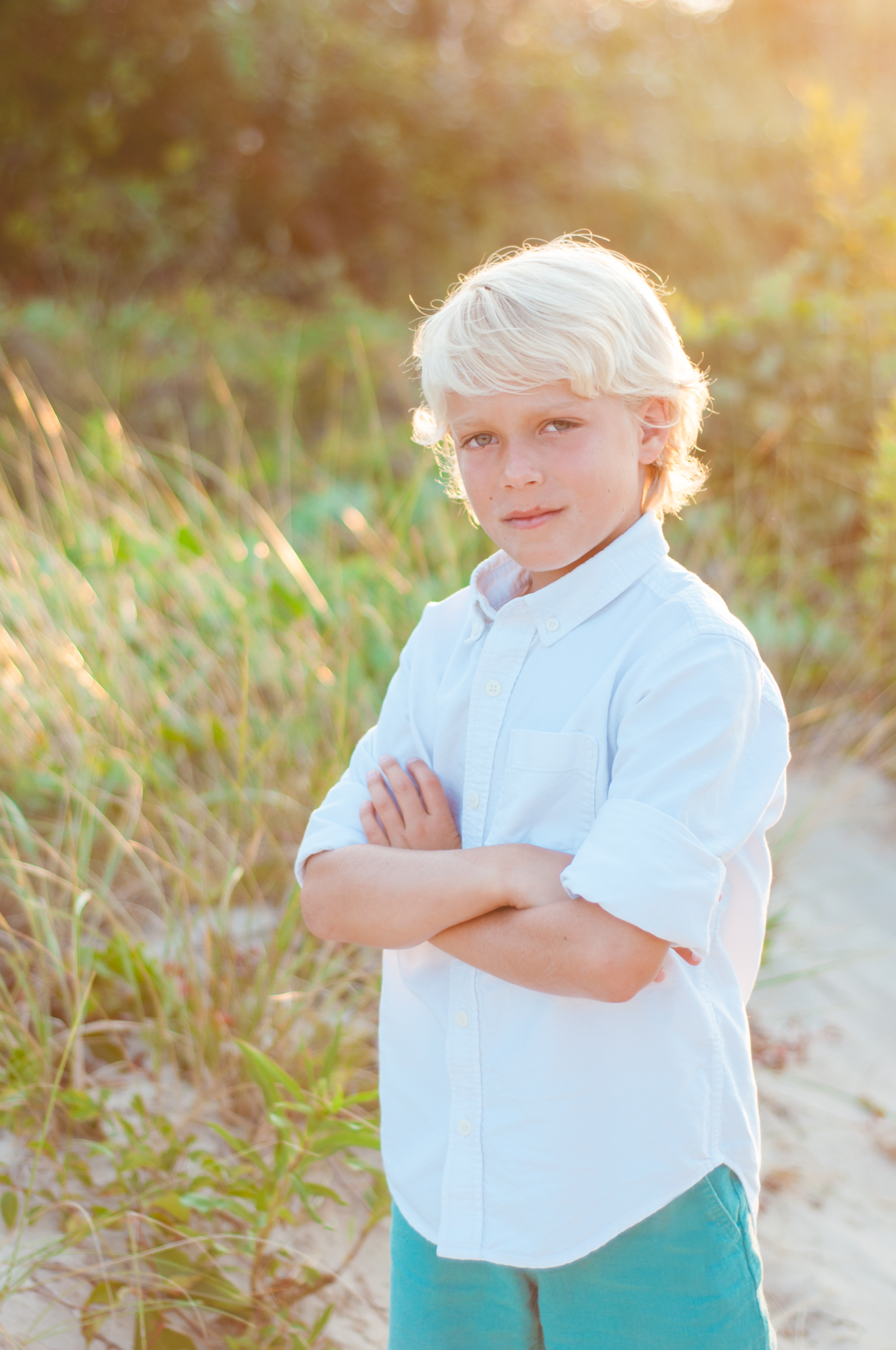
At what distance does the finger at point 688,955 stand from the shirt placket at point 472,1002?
23cm

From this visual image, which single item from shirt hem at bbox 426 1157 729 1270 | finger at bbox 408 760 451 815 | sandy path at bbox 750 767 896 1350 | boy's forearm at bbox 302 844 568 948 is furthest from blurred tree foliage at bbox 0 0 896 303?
shirt hem at bbox 426 1157 729 1270

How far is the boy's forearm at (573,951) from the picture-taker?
41.9 inches

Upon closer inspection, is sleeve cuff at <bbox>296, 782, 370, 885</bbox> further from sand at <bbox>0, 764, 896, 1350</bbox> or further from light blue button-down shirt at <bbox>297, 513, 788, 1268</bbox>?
sand at <bbox>0, 764, 896, 1350</bbox>

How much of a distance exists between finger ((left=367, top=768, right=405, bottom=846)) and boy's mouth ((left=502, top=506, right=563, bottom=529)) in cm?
36

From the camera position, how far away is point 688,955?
1.14 meters

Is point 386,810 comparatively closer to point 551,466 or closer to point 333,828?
point 333,828

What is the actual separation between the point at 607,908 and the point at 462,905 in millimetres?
174

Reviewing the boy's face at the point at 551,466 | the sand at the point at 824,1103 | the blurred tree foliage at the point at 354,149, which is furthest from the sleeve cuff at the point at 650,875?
the blurred tree foliage at the point at 354,149

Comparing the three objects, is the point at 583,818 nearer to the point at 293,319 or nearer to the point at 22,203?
the point at 293,319

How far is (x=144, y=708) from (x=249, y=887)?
604mm

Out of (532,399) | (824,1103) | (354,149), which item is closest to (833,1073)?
(824,1103)

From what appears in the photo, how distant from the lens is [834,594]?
427 centimetres

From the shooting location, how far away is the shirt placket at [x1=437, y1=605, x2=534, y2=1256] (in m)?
1.19

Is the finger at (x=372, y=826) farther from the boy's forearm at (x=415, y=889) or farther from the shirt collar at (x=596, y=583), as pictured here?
the shirt collar at (x=596, y=583)
